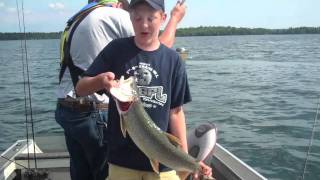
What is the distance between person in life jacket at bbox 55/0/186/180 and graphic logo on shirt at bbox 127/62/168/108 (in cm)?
52

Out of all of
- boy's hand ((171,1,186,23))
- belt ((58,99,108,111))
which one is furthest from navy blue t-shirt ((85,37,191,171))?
boy's hand ((171,1,186,23))

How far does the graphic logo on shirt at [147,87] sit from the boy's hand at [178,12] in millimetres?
1252

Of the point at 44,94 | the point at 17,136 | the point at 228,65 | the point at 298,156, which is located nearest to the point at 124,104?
the point at 298,156

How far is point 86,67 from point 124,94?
46.4 inches

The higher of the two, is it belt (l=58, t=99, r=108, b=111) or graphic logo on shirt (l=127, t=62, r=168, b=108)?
graphic logo on shirt (l=127, t=62, r=168, b=108)

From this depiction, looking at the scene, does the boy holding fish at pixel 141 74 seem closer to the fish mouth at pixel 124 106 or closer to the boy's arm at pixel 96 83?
the boy's arm at pixel 96 83

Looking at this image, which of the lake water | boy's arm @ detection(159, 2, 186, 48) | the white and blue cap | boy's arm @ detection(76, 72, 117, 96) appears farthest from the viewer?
the lake water

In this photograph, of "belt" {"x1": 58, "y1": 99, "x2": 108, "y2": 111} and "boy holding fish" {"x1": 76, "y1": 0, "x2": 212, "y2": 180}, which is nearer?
"boy holding fish" {"x1": 76, "y1": 0, "x2": 212, "y2": 180}

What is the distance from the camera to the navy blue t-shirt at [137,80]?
304 cm

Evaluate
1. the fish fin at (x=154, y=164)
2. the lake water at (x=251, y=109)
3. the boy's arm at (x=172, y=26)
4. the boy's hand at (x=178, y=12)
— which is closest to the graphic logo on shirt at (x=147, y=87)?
the fish fin at (x=154, y=164)

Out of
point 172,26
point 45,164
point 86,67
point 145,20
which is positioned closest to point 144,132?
point 145,20

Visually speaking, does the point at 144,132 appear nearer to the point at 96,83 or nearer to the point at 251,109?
the point at 96,83

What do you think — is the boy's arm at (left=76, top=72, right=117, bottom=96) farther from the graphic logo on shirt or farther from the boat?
the boat

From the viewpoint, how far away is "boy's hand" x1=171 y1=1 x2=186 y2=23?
4191mm
